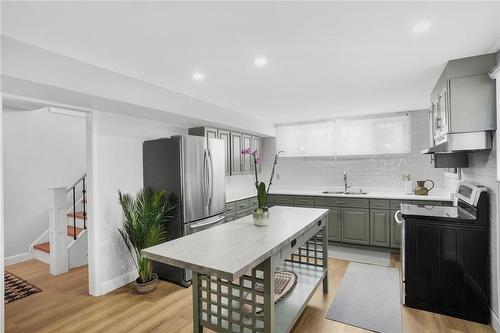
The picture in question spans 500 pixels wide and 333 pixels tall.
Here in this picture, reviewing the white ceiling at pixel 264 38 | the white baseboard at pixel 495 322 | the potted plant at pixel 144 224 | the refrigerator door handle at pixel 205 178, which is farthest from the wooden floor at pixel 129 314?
the white ceiling at pixel 264 38

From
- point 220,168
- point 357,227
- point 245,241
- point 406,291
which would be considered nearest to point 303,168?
point 357,227

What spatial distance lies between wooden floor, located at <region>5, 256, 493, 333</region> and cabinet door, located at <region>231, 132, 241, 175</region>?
7.06 ft

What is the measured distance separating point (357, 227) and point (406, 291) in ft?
5.73

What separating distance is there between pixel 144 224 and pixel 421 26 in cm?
319

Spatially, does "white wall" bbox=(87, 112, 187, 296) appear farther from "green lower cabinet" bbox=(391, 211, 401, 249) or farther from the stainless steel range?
"green lower cabinet" bbox=(391, 211, 401, 249)

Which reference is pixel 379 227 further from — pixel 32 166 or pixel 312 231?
pixel 32 166

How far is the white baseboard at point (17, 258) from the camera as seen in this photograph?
4051 millimetres

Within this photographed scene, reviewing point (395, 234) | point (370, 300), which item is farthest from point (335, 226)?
point (370, 300)

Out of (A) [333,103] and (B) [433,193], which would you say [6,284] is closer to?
(A) [333,103]

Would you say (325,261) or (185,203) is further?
(185,203)

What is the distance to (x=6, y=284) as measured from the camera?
340cm

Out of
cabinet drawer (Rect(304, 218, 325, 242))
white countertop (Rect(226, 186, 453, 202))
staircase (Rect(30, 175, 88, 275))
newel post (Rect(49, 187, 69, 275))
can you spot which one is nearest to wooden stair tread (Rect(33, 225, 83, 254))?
staircase (Rect(30, 175, 88, 275))

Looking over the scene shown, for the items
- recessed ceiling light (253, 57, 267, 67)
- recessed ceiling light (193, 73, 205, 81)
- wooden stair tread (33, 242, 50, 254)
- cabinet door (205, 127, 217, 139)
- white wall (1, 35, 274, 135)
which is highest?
recessed ceiling light (253, 57, 267, 67)

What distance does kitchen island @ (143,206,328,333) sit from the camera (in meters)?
1.55
